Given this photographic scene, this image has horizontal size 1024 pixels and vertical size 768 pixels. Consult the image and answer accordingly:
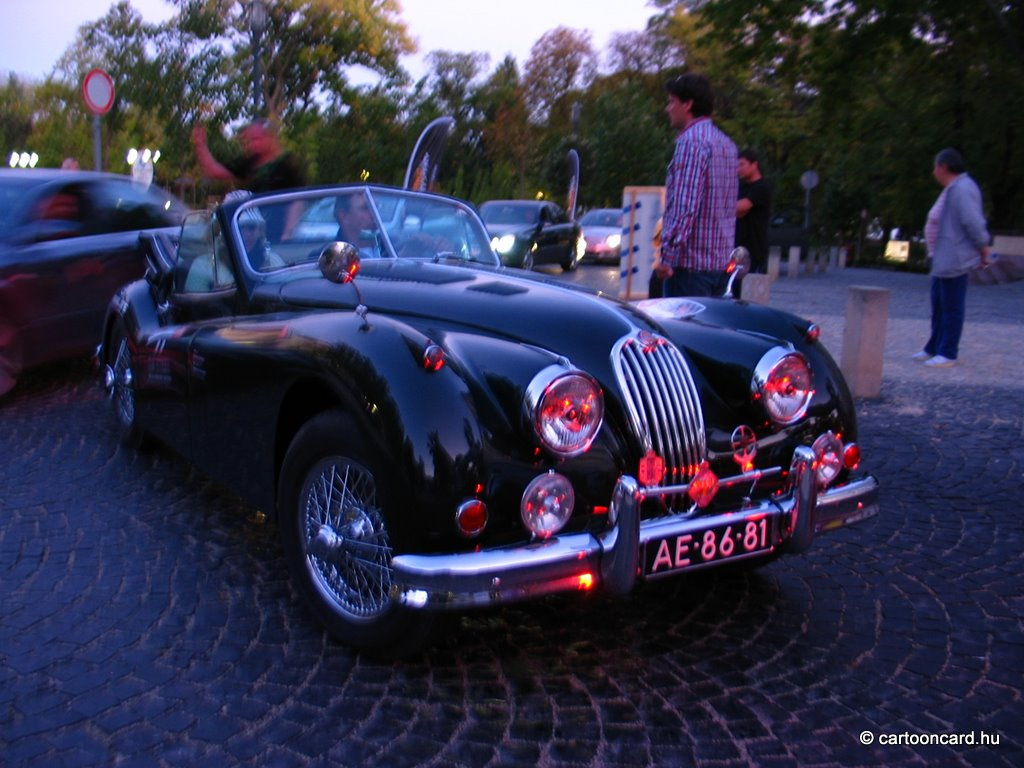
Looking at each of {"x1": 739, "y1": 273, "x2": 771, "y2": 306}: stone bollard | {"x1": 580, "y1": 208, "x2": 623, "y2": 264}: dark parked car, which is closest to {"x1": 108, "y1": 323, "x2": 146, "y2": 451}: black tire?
{"x1": 739, "y1": 273, "x2": 771, "y2": 306}: stone bollard

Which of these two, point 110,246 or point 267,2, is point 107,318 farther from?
point 267,2

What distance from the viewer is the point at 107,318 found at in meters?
6.49

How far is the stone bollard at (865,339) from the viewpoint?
307 inches

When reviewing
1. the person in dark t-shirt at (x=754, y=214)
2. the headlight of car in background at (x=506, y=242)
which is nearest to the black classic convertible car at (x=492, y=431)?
the person in dark t-shirt at (x=754, y=214)

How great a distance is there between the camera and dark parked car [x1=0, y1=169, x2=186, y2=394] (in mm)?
6980

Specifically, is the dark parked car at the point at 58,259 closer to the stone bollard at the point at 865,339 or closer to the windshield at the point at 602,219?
the stone bollard at the point at 865,339

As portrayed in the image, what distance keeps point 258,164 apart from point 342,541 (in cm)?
496

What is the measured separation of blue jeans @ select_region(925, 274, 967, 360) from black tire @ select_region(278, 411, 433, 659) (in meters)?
7.12

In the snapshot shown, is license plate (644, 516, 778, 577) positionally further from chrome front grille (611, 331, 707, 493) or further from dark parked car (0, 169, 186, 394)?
dark parked car (0, 169, 186, 394)

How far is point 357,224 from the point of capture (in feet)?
15.5

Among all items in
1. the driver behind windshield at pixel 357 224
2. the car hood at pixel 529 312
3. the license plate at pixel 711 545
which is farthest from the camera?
the driver behind windshield at pixel 357 224

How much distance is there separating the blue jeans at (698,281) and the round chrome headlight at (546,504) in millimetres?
3047

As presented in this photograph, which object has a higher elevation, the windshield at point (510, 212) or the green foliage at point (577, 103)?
the green foliage at point (577, 103)

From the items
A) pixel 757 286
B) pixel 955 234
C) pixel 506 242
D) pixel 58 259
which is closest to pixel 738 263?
pixel 757 286
